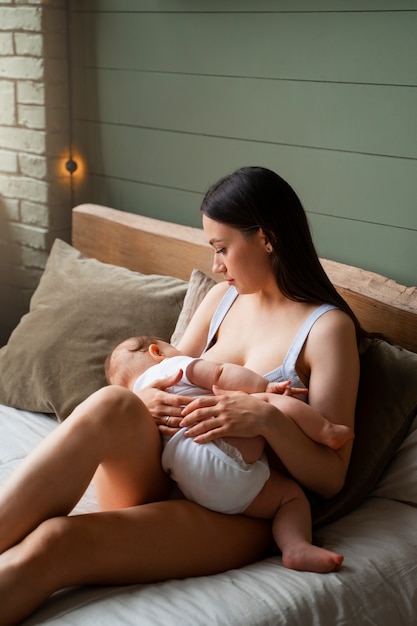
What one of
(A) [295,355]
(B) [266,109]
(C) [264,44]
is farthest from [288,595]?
(C) [264,44]

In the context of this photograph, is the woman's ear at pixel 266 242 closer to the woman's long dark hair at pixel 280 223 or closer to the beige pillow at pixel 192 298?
the woman's long dark hair at pixel 280 223

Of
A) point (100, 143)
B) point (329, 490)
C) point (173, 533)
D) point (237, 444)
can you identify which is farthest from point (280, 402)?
point (100, 143)

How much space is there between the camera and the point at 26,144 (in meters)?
3.30

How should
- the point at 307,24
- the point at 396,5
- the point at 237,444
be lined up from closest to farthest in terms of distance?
the point at 237,444 < the point at 396,5 < the point at 307,24

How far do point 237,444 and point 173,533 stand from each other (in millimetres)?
232

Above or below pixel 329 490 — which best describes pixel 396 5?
above

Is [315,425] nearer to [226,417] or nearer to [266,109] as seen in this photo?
[226,417]

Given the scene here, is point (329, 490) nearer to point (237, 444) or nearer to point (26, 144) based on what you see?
point (237, 444)

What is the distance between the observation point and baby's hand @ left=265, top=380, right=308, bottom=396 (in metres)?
1.82

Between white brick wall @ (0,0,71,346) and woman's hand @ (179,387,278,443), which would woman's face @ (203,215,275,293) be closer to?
woman's hand @ (179,387,278,443)

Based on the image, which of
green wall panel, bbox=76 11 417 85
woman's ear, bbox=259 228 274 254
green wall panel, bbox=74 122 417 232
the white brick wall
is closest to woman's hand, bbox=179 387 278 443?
woman's ear, bbox=259 228 274 254

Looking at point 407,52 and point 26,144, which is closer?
point 407,52

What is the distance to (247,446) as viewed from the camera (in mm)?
1775

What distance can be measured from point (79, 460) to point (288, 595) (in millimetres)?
477
